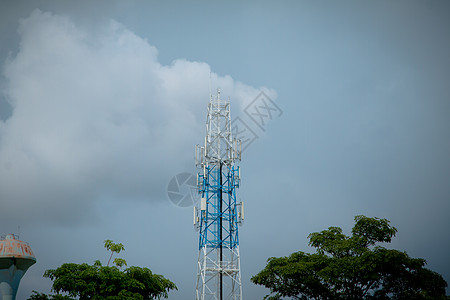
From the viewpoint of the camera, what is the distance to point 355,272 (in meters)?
34.6

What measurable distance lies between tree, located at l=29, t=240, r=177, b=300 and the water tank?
4.65 metres

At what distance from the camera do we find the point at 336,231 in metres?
41.0

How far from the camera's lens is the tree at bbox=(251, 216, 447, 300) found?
33.4 m

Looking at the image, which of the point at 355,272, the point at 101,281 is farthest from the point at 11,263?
the point at 355,272

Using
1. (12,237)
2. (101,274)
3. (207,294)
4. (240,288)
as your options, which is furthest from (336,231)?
(12,237)

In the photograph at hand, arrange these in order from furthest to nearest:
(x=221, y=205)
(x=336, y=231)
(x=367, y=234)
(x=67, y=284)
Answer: (x=221, y=205) → (x=336, y=231) → (x=367, y=234) → (x=67, y=284)

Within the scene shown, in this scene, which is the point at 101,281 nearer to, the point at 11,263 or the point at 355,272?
the point at 11,263

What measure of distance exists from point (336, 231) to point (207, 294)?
513 inches

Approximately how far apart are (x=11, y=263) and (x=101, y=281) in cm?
863

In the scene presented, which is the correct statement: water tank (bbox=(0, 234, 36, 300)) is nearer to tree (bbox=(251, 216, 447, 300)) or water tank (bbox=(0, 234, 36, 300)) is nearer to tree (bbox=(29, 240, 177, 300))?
tree (bbox=(29, 240, 177, 300))

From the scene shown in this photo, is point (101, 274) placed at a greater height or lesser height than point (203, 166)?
lesser

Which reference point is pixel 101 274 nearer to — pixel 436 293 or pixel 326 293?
pixel 326 293

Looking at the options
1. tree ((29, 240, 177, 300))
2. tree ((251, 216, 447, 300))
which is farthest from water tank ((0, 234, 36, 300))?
tree ((251, 216, 447, 300))

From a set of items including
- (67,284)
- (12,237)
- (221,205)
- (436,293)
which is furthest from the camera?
(221,205)
